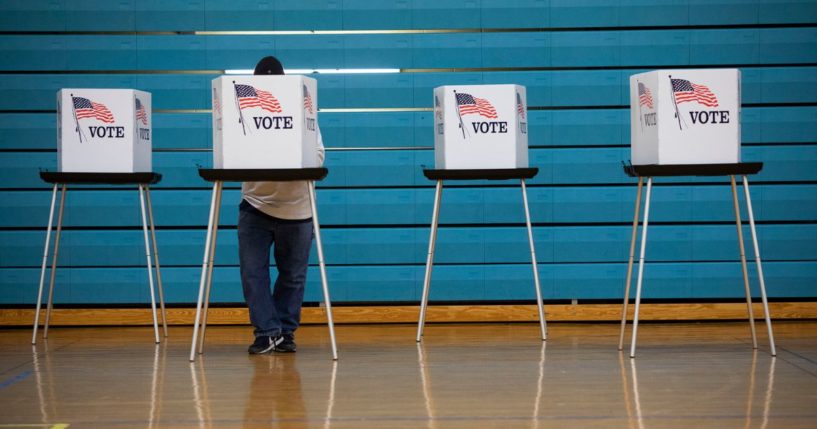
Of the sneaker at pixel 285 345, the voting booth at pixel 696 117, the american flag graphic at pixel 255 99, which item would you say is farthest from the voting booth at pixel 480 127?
the sneaker at pixel 285 345

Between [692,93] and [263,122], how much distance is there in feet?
6.12

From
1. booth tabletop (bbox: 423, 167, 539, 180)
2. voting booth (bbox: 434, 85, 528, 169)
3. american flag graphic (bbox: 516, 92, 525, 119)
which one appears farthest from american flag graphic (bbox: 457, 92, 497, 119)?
booth tabletop (bbox: 423, 167, 539, 180)

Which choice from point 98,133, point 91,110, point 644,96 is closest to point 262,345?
point 98,133

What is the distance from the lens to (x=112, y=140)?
17.1ft

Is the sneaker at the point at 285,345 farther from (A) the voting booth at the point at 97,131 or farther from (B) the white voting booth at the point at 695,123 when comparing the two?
(B) the white voting booth at the point at 695,123

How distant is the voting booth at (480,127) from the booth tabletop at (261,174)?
0.91 meters

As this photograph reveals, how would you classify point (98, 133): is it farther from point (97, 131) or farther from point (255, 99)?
point (255, 99)

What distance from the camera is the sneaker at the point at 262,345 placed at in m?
4.69

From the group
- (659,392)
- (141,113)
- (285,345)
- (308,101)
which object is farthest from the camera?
(141,113)

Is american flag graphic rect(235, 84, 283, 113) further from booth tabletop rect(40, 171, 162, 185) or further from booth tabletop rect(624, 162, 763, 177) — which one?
booth tabletop rect(624, 162, 763, 177)

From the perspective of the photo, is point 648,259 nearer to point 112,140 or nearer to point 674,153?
point 674,153

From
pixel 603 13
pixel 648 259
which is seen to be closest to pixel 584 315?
pixel 648 259

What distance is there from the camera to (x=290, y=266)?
475 centimetres

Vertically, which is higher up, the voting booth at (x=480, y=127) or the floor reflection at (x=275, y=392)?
the voting booth at (x=480, y=127)
